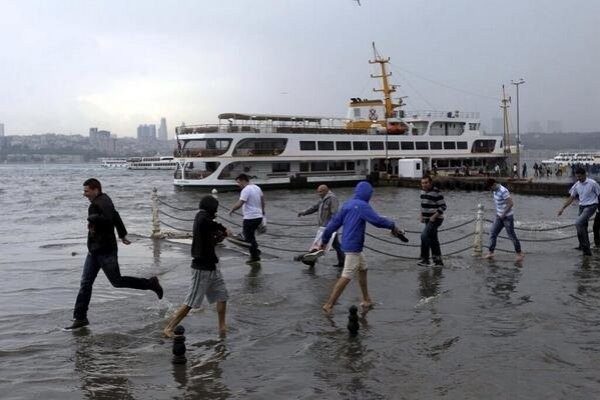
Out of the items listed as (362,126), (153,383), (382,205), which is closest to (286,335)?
(153,383)

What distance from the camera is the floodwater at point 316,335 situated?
17.8 ft

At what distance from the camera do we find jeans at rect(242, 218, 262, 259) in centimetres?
1163

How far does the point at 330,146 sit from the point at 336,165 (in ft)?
8.06

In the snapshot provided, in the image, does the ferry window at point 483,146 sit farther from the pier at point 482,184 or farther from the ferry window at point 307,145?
the ferry window at point 307,145

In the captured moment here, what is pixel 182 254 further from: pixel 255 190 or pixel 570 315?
pixel 570 315

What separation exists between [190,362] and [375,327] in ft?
7.70

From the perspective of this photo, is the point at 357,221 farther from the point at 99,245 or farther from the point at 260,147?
the point at 260,147

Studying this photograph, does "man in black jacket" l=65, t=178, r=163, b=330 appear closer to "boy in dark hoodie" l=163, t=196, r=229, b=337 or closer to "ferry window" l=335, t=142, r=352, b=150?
"boy in dark hoodie" l=163, t=196, r=229, b=337

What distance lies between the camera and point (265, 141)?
162ft

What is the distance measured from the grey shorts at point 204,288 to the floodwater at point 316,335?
1.55 ft

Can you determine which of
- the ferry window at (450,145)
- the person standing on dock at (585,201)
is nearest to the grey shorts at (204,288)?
the person standing on dock at (585,201)

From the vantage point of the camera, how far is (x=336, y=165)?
55.2m

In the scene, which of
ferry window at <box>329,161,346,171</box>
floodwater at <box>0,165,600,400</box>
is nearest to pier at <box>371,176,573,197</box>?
ferry window at <box>329,161,346,171</box>

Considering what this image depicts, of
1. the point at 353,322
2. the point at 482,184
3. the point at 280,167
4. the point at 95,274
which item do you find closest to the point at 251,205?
the point at 95,274
